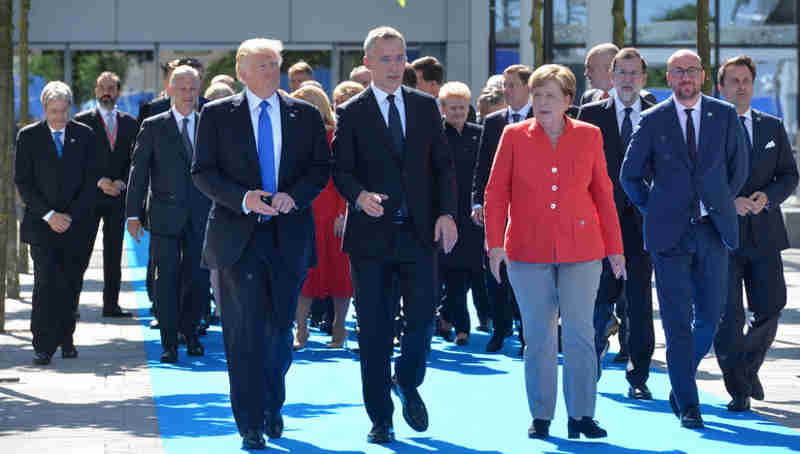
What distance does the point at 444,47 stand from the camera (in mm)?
32156

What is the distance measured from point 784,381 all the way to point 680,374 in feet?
6.45

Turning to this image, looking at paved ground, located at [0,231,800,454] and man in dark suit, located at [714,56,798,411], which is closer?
paved ground, located at [0,231,800,454]

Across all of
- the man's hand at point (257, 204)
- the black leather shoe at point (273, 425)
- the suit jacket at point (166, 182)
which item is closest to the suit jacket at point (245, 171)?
the man's hand at point (257, 204)

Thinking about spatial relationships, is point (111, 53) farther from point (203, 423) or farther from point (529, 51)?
point (203, 423)

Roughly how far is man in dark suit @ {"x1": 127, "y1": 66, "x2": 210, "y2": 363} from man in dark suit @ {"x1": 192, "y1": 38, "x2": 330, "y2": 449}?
3468 mm

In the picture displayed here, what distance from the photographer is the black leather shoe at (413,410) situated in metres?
8.06

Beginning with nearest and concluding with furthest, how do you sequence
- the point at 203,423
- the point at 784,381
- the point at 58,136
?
the point at 203,423 → the point at 784,381 → the point at 58,136

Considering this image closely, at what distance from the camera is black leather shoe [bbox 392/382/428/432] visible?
806 centimetres

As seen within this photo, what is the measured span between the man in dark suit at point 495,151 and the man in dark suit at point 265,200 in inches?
134

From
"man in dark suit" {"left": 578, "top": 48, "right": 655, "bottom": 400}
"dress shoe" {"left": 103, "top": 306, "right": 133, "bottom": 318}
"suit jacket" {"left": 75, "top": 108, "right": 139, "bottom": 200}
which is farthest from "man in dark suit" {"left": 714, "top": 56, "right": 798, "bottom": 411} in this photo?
"dress shoe" {"left": 103, "top": 306, "right": 133, "bottom": 318}

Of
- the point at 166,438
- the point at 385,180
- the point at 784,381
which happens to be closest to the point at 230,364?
the point at 166,438

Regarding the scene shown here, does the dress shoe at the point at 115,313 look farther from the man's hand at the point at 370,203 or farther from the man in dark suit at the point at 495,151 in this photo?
the man's hand at the point at 370,203

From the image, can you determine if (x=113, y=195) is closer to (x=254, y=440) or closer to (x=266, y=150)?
(x=266, y=150)

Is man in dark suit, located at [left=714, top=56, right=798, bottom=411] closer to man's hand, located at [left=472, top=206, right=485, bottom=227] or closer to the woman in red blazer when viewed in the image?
the woman in red blazer
